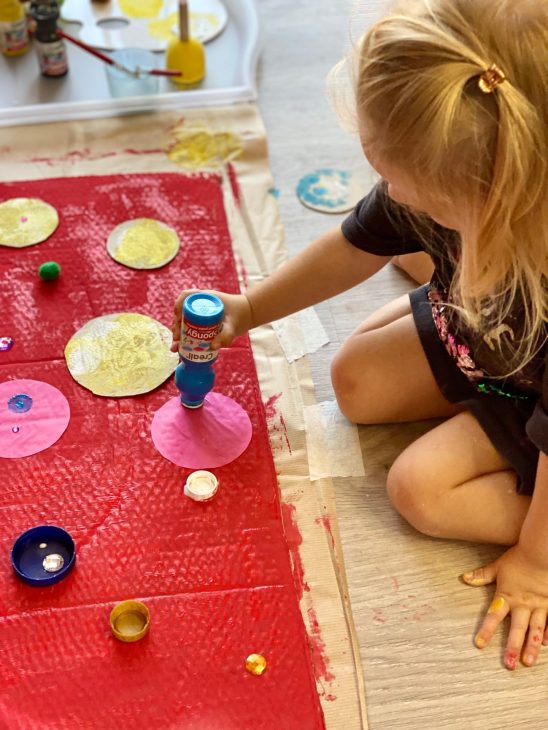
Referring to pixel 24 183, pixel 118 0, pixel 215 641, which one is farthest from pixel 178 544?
pixel 118 0

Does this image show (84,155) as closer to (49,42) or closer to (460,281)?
(49,42)

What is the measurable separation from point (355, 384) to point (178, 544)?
33 cm

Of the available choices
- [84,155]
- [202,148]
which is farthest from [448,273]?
[84,155]

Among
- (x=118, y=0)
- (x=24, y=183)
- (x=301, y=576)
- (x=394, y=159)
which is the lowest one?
(x=301, y=576)

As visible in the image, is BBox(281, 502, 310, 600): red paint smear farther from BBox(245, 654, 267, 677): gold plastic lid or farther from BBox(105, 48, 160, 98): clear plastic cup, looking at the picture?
BBox(105, 48, 160, 98): clear plastic cup

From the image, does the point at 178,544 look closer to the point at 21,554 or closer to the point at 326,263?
the point at 21,554

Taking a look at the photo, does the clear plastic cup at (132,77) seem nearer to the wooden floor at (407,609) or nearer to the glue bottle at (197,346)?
the wooden floor at (407,609)

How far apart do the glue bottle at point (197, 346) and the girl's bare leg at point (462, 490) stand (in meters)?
0.29

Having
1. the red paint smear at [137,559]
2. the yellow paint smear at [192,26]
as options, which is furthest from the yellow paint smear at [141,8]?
the red paint smear at [137,559]

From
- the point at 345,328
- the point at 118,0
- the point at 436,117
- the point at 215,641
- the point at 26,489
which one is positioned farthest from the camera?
the point at 118,0

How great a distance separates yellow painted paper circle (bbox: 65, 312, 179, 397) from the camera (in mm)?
1139

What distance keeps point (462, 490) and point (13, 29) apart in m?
1.29

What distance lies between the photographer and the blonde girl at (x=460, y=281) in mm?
657

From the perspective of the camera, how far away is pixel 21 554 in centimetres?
96
